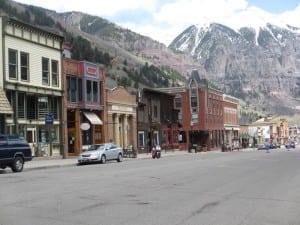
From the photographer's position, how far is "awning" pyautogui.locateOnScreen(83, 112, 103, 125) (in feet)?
174

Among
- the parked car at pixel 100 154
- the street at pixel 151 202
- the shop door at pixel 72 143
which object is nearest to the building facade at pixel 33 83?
the shop door at pixel 72 143

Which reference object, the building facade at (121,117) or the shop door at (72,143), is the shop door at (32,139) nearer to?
the shop door at (72,143)

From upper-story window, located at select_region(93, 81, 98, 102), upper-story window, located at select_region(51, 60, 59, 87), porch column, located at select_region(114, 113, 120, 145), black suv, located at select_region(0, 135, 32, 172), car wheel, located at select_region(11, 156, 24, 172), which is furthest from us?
porch column, located at select_region(114, 113, 120, 145)

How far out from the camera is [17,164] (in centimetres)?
2981

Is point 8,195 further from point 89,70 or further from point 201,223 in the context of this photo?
point 89,70

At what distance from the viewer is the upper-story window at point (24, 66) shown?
145 ft

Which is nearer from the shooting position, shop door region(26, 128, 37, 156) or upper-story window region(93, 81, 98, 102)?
shop door region(26, 128, 37, 156)

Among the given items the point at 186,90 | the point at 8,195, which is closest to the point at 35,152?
the point at 8,195

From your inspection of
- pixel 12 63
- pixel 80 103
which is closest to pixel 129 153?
pixel 80 103

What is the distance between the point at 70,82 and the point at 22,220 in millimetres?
40306

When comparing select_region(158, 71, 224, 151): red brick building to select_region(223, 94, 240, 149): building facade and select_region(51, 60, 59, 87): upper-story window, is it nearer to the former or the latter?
select_region(223, 94, 240, 149): building facade

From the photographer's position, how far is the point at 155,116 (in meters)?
76.3

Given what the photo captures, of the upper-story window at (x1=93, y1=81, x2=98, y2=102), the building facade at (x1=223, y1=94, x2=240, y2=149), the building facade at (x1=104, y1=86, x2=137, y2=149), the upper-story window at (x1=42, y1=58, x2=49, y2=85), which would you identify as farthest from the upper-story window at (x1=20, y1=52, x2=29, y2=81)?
the building facade at (x1=223, y1=94, x2=240, y2=149)

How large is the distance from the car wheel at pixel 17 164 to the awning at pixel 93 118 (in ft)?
74.8
